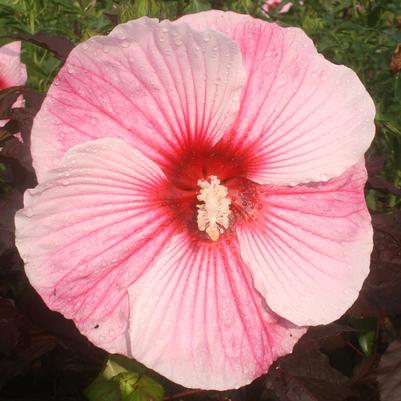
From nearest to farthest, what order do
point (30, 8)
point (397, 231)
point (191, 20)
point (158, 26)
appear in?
point (158, 26) → point (191, 20) → point (397, 231) → point (30, 8)

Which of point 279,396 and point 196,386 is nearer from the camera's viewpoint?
point 196,386

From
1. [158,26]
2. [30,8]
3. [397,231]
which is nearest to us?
[158,26]

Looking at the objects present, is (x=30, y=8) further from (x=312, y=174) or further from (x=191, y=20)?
(x=312, y=174)

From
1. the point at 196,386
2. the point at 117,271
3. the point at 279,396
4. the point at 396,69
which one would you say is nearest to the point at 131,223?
the point at 117,271

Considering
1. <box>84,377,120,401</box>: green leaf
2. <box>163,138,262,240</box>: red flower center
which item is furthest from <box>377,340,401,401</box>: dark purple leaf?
<box>84,377,120,401</box>: green leaf

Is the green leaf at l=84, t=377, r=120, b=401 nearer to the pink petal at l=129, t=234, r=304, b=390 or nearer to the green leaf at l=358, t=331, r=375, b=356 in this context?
the pink petal at l=129, t=234, r=304, b=390

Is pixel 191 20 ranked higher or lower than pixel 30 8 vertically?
higher

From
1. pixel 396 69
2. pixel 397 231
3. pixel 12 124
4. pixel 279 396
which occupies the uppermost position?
pixel 12 124
